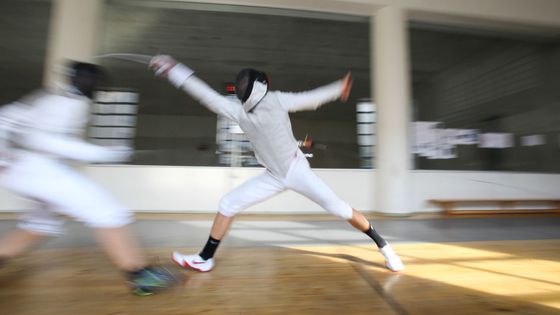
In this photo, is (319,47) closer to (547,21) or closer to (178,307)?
(547,21)

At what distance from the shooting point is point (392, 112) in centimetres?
404

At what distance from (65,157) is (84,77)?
1.20 feet

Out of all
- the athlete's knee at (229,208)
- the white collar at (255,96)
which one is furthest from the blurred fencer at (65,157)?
the white collar at (255,96)

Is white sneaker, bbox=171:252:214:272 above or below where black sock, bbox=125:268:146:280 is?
below

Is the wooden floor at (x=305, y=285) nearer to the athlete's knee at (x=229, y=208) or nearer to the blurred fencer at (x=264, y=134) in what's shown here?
the blurred fencer at (x=264, y=134)

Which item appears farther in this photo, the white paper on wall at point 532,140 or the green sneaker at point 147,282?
the white paper on wall at point 532,140

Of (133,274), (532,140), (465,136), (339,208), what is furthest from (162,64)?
(532,140)

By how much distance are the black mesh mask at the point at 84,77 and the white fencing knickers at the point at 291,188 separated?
33.9 inches

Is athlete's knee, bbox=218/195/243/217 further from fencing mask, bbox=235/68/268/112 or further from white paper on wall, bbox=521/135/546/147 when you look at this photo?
white paper on wall, bbox=521/135/546/147

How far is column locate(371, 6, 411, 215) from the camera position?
396cm

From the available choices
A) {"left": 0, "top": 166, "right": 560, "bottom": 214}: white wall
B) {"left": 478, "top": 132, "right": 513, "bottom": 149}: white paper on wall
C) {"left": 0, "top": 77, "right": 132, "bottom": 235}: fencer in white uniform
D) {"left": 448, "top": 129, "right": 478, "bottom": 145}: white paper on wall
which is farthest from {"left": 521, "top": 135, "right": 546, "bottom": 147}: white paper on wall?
{"left": 0, "top": 77, "right": 132, "bottom": 235}: fencer in white uniform

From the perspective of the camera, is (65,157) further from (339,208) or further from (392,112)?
(392,112)

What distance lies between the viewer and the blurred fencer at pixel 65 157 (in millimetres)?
1227

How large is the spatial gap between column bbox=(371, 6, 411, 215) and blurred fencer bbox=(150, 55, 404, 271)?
235 centimetres
